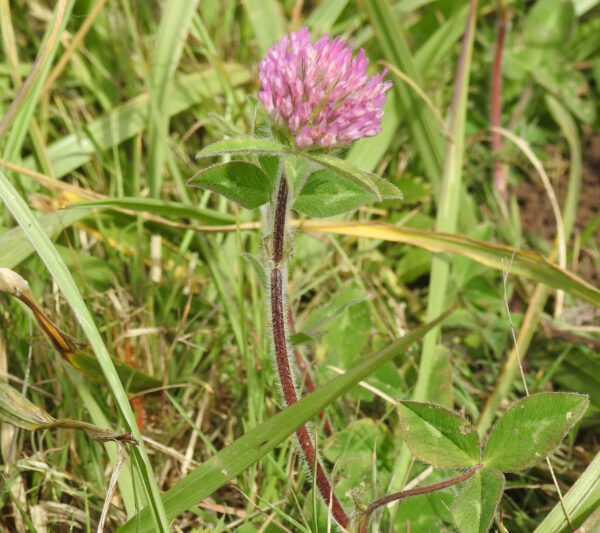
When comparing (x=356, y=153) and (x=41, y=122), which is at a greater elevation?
(x=41, y=122)

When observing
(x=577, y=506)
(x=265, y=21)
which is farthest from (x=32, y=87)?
(x=577, y=506)

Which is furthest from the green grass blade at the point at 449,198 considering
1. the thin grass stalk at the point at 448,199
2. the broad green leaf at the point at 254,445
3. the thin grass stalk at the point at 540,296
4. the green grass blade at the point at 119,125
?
the green grass blade at the point at 119,125

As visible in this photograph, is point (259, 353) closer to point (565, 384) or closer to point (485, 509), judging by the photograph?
point (485, 509)

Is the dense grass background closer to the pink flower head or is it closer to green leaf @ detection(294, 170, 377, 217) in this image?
green leaf @ detection(294, 170, 377, 217)

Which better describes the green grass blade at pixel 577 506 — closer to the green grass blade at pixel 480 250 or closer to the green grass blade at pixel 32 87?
the green grass blade at pixel 480 250

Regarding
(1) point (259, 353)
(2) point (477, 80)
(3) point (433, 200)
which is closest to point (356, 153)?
(3) point (433, 200)

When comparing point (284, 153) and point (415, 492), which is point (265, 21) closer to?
point (284, 153)

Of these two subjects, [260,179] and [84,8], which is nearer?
[260,179]
